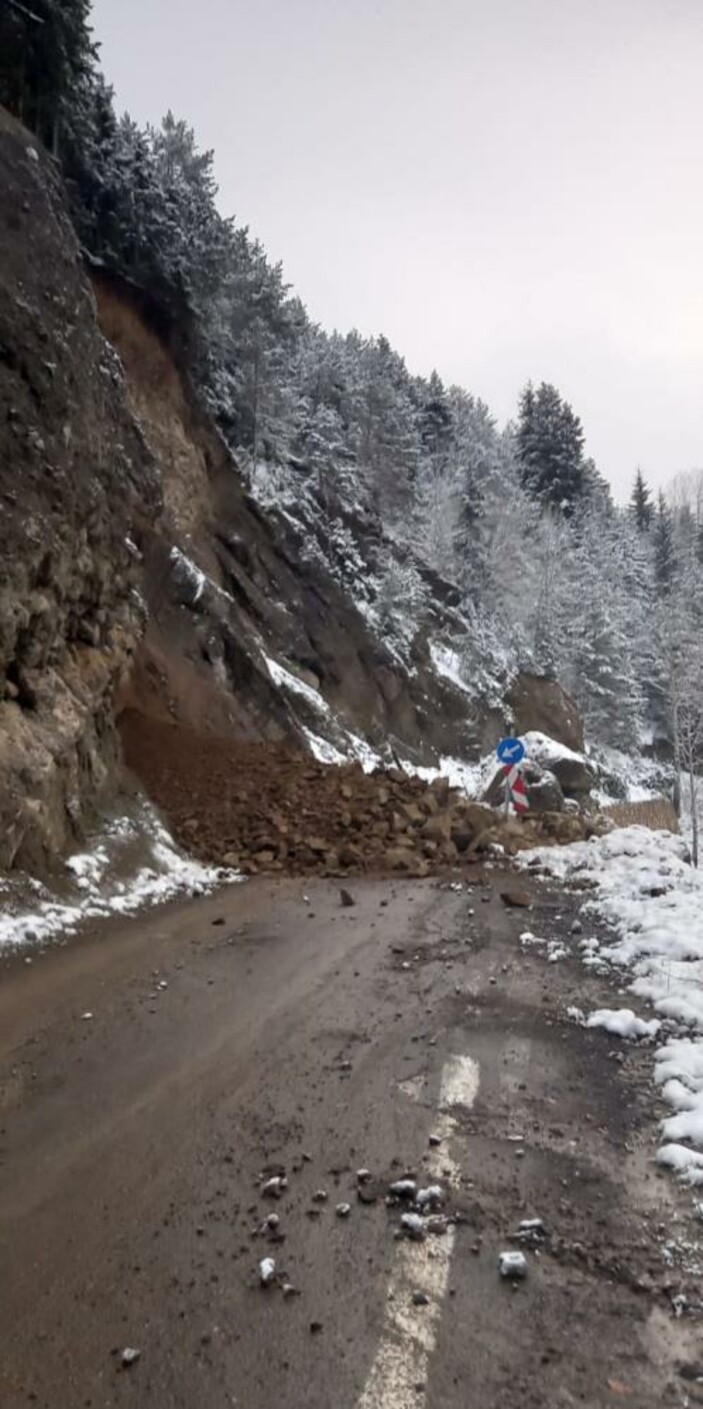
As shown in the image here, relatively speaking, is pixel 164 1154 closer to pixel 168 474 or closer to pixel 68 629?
pixel 68 629

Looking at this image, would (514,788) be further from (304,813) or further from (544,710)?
(544,710)

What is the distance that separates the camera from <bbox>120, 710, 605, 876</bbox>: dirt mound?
12.9 m

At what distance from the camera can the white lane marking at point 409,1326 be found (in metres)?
2.47

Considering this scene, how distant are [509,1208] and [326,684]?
26702mm

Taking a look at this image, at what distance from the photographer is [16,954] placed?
7422 mm

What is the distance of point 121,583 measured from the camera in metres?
14.9

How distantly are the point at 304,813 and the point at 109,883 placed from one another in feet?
15.2

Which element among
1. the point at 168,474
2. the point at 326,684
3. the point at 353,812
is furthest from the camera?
the point at 326,684

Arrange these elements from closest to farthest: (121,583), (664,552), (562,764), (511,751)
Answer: (121,583) → (511,751) → (562,764) → (664,552)

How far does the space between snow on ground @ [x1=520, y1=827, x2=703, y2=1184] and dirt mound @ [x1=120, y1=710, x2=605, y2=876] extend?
1.53 m

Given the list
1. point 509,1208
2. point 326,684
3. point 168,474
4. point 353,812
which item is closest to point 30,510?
point 353,812

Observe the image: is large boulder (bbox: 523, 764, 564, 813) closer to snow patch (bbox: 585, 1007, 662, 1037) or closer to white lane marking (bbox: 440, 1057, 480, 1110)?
snow patch (bbox: 585, 1007, 662, 1037)

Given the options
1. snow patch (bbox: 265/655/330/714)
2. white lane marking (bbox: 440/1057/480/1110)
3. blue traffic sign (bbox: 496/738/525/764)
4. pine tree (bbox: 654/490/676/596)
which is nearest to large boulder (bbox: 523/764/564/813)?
blue traffic sign (bbox: 496/738/525/764)

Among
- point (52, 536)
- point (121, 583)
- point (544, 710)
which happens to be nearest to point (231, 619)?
point (121, 583)
